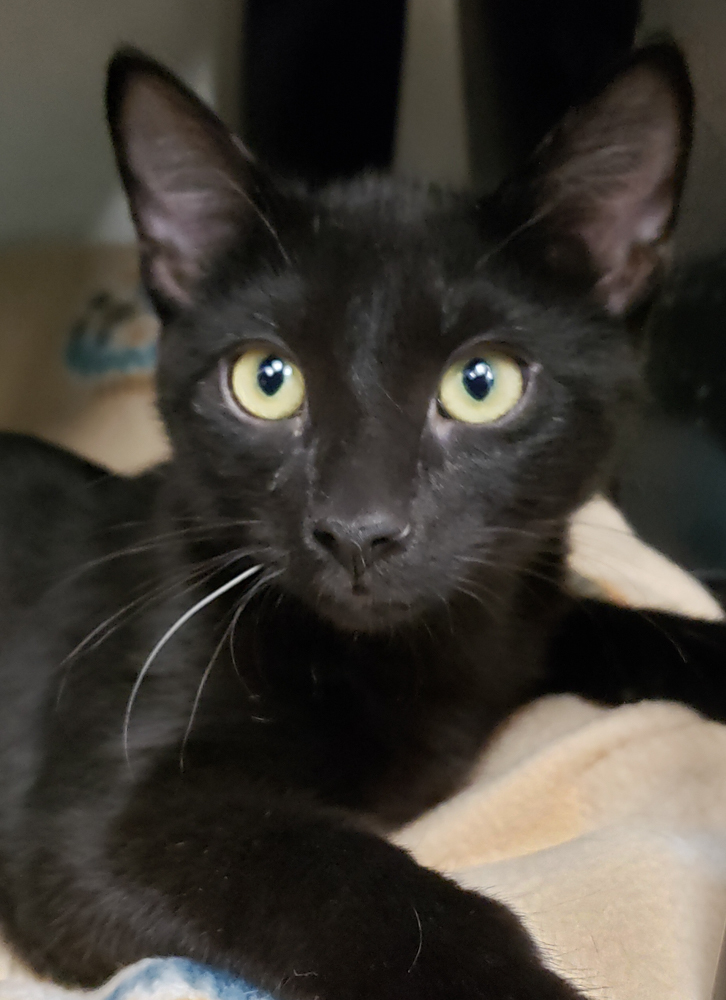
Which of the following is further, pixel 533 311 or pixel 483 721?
pixel 483 721

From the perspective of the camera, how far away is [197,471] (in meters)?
0.80

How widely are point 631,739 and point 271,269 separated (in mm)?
583

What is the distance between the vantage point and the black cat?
25.5 inches

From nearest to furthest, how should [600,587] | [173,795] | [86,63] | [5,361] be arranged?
1. [173,795]
2. [600,587]
3. [86,63]
4. [5,361]

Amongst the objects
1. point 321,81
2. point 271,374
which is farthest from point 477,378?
point 321,81

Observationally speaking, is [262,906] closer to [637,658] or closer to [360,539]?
[360,539]

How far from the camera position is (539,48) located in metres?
1.30

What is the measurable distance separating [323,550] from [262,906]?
249 mm

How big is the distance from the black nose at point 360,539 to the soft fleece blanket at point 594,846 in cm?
30

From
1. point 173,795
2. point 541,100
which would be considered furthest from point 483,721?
point 541,100

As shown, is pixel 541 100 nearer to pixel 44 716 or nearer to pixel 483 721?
pixel 483 721

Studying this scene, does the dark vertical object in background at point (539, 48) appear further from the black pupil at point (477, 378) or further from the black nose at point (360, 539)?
the black nose at point (360, 539)

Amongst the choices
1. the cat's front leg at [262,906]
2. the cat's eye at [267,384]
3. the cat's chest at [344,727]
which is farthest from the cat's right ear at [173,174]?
the cat's front leg at [262,906]

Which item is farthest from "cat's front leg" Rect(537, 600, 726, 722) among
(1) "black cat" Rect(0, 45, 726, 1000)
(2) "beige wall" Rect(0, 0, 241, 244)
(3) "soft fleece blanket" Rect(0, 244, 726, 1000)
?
(2) "beige wall" Rect(0, 0, 241, 244)
